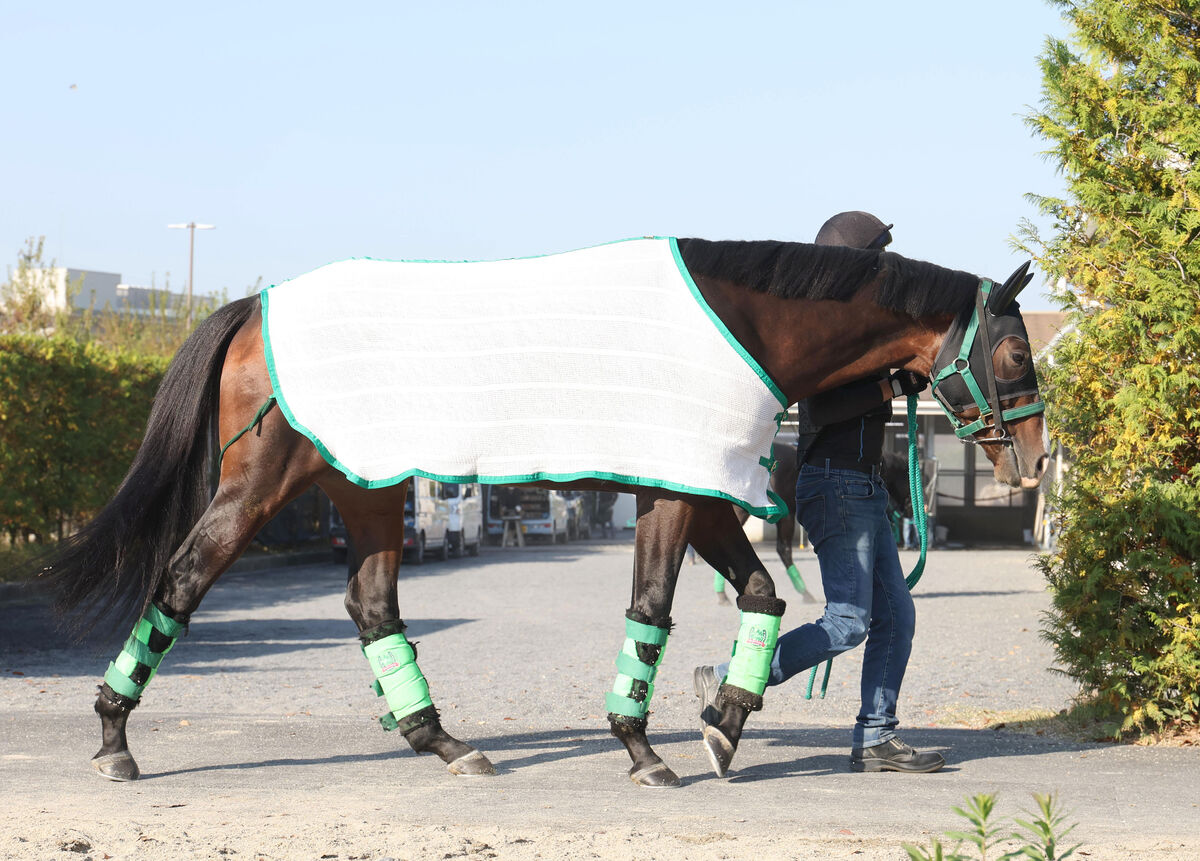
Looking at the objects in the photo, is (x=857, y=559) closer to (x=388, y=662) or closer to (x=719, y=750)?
(x=719, y=750)

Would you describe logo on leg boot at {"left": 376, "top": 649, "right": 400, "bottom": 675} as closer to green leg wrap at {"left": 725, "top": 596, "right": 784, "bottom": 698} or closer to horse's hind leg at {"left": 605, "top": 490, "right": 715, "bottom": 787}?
horse's hind leg at {"left": 605, "top": 490, "right": 715, "bottom": 787}

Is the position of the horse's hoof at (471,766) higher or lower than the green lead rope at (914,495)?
lower

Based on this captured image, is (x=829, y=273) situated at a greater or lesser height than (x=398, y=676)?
greater

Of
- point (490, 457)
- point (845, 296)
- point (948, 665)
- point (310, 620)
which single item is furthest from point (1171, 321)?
point (310, 620)

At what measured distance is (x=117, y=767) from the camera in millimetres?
5164

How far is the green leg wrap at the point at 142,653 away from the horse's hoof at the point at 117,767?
237 mm

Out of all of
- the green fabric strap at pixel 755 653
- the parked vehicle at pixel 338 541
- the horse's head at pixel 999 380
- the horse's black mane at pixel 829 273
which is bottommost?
the parked vehicle at pixel 338 541

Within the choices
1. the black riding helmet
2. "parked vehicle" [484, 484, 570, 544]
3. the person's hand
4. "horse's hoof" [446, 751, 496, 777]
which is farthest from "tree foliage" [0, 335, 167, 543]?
"parked vehicle" [484, 484, 570, 544]

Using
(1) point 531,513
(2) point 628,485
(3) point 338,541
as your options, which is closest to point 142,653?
(2) point 628,485

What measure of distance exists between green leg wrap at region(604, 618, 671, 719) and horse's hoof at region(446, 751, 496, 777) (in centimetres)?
58

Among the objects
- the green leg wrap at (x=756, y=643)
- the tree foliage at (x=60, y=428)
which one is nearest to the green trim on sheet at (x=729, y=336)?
the green leg wrap at (x=756, y=643)

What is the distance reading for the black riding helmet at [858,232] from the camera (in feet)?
18.5

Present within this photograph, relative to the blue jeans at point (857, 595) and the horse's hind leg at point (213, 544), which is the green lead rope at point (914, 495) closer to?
the blue jeans at point (857, 595)

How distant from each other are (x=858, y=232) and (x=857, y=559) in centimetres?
135
